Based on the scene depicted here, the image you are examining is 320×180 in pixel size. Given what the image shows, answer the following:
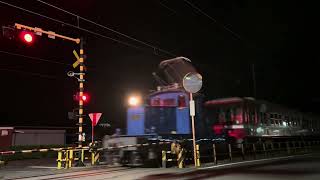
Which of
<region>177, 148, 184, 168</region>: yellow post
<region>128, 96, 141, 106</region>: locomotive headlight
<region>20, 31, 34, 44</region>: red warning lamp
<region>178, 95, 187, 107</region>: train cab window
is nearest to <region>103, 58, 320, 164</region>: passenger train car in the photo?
<region>178, 95, 187, 107</region>: train cab window

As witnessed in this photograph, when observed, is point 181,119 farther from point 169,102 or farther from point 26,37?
point 26,37

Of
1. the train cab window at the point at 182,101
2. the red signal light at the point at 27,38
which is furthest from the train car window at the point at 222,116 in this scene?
the red signal light at the point at 27,38

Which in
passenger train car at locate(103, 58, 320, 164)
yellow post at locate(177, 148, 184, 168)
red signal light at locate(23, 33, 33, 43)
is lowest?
yellow post at locate(177, 148, 184, 168)

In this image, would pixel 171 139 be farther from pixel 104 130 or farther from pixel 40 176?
pixel 104 130

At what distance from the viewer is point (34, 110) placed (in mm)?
39562

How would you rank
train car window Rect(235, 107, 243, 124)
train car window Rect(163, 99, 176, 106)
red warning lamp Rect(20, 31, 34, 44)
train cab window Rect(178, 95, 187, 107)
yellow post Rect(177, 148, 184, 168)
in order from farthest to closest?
train car window Rect(235, 107, 243, 124) → train car window Rect(163, 99, 176, 106) → train cab window Rect(178, 95, 187, 107) → yellow post Rect(177, 148, 184, 168) → red warning lamp Rect(20, 31, 34, 44)

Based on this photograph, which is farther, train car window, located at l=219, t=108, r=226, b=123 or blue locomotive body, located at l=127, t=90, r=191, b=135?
train car window, located at l=219, t=108, r=226, b=123

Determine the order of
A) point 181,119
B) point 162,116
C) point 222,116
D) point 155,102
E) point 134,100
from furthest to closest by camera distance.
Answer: point 222,116 → point 155,102 → point 181,119 → point 162,116 → point 134,100

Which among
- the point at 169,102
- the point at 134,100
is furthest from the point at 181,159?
the point at 134,100

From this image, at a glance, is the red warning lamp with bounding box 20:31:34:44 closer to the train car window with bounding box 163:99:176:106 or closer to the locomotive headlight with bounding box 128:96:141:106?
the locomotive headlight with bounding box 128:96:141:106

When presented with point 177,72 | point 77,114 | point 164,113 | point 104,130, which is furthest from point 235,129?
point 104,130

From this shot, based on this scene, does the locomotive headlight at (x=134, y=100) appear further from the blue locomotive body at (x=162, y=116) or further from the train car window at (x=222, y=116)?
the train car window at (x=222, y=116)

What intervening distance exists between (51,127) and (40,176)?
26.3 m

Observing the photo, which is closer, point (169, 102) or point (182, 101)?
point (182, 101)
